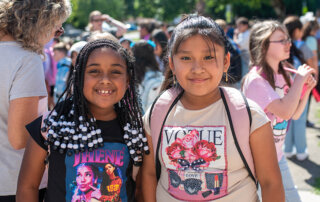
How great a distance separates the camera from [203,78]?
1950 mm

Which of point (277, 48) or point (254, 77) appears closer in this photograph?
point (254, 77)

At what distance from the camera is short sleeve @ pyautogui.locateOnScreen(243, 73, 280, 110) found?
9.48ft

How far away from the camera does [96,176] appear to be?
6.47 ft

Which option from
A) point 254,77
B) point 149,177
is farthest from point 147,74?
point 149,177

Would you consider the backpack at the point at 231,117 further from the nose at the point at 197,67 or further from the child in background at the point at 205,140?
the nose at the point at 197,67

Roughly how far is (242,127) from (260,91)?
1.17 metres

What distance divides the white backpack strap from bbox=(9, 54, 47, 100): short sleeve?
688 millimetres

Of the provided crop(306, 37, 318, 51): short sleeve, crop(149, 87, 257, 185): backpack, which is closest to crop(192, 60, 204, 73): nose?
crop(149, 87, 257, 185): backpack

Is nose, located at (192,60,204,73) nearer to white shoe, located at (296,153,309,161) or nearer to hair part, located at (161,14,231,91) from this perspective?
hair part, located at (161,14,231,91)

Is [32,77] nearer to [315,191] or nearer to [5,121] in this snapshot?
[5,121]

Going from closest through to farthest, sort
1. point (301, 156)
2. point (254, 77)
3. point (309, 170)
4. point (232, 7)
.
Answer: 1. point (254, 77)
2. point (309, 170)
3. point (301, 156)
4. point (232, 7)

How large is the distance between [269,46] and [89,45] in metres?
1.78

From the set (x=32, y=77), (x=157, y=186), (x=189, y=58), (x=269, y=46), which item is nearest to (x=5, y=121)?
(x=32, y=77)

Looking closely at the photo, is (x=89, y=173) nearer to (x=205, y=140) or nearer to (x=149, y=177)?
(x=149, y=177)
